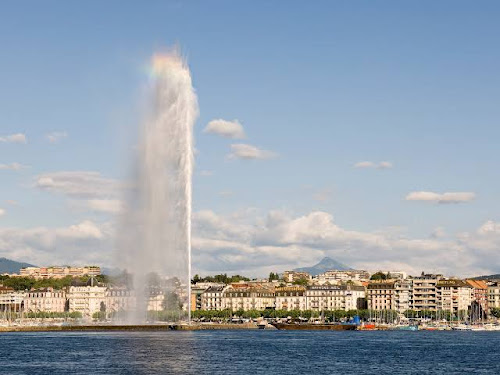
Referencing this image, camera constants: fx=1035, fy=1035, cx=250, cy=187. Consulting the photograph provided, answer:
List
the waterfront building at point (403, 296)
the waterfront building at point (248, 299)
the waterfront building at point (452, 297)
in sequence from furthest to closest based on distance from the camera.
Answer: the waterfront building at point (248, 299), the waterfront building at point (403, 296), the waterfront building at point (452, 297)

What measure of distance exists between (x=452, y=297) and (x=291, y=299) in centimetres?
3037

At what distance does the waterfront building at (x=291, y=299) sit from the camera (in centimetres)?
19320

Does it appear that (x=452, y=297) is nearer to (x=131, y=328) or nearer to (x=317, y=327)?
(x=317, y=327)

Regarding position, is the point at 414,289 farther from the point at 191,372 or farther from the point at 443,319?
the point at 191,372

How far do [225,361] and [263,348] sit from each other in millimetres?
18190

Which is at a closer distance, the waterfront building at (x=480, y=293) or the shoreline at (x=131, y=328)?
the shoreline at (x=131, y=328)

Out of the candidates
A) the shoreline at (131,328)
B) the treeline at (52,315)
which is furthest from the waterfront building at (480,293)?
the treeline at (52,315)

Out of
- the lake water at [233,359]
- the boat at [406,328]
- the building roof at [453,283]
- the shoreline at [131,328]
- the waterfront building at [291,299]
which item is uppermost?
the building roof at [453,283]

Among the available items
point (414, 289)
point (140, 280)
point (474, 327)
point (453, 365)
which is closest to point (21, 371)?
point (453, 365)

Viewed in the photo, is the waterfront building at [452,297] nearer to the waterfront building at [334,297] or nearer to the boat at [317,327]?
the waterfront building at [334,297]

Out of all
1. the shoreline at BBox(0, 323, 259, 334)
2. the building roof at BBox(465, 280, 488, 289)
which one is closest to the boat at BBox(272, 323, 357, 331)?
the shoreline at BBox(0, 323, 259, 334)

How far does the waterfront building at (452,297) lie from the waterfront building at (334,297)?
1604cm

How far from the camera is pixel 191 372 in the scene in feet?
172

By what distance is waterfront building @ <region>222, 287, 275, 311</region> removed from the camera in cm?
19525
